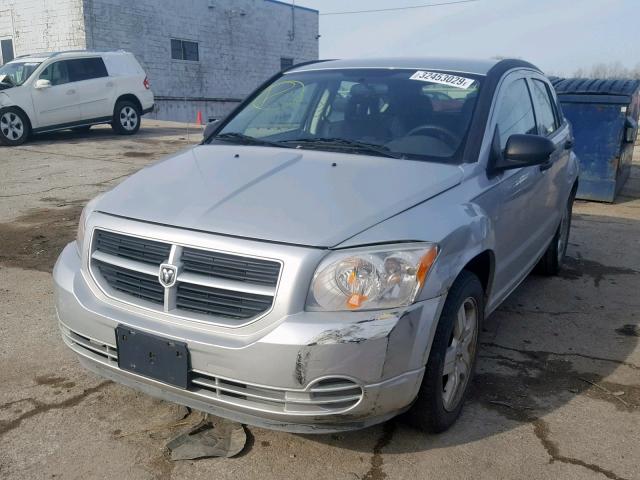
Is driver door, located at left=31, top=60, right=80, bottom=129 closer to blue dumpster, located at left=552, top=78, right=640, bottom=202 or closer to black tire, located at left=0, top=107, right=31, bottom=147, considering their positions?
black tire, located at left=0, top=107, right=31, bottom=147

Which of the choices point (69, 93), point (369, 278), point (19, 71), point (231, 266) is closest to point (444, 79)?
point (369, 278)

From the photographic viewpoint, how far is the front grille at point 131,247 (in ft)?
8.52

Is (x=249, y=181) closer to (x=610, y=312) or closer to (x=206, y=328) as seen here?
(x=206, y=328)

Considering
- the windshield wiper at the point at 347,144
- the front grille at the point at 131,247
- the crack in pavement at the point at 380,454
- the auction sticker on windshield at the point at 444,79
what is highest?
the auction sticker on windshield at the point at 444,79

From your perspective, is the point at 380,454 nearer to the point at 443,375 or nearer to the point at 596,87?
the point at 443,375

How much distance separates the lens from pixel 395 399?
8.24 feet

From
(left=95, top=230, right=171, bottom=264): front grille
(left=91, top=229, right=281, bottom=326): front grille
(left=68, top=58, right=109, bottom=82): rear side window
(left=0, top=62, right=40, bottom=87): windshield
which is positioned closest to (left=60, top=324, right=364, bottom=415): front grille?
(left=91, top=229, right=281, bottom=326): front grille

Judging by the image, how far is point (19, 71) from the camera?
1327 cm

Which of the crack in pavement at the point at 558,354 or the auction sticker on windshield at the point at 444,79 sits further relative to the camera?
the crack in pavement at the point at 558,354

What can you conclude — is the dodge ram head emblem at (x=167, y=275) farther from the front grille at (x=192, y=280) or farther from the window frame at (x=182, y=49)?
the window frame at (x=182, y=49)

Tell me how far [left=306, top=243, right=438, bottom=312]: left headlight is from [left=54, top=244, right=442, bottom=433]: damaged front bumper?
0.05m

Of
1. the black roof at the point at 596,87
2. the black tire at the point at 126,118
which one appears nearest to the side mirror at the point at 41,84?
the black tire at the point at 126,118

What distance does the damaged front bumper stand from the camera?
7.62ft

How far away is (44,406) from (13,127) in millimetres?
11476
